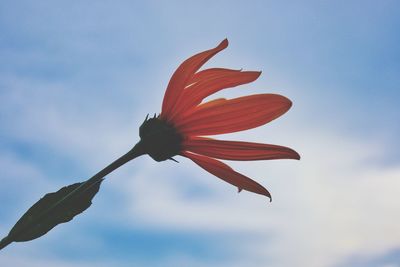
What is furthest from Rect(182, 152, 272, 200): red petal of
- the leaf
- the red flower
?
the leaf

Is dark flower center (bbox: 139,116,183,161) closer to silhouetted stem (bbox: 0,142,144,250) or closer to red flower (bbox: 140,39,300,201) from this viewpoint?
red flower (bbox: 140,39,300,201)

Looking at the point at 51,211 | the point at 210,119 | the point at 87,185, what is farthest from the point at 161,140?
the point at 51,211

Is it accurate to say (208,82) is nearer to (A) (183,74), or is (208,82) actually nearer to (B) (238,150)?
(A) (183,74)

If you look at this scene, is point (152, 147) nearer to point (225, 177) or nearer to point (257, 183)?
point (225, 177)

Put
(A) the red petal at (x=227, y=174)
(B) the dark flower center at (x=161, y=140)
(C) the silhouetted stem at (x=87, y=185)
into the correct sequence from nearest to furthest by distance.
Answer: (C) the silhouetted stem at (x=87, y=185) < (A) the red petal at (x=227, y=174) < (B) the dark flower center at (x=161, y=140)

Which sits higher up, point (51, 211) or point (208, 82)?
point (208, 82)

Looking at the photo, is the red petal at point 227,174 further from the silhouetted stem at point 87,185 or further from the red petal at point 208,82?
the silhouetted stem at point 87,185

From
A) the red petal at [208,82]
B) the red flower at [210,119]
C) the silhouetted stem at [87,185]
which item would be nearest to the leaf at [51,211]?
the silhouetted stem at [87,185]
